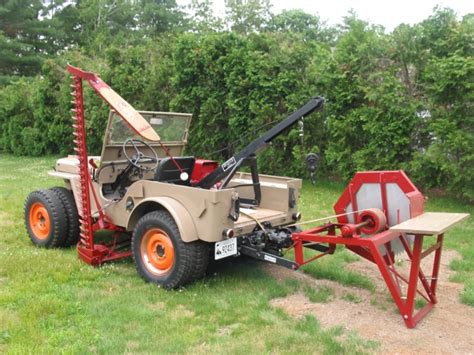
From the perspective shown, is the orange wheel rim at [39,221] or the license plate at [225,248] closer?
the license plate at [225,248]

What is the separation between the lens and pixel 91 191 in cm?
551

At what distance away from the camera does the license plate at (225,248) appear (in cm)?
434

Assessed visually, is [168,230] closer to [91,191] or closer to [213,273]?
[213,273]

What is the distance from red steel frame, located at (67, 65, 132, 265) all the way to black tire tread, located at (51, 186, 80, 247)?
1.03 ft

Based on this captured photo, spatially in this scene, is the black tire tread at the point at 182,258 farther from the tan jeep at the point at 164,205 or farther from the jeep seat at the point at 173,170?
the jeep seat at the point at 173,170

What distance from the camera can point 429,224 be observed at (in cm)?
378

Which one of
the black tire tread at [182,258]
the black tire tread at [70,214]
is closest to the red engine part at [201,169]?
the black tire tread at [182,258]

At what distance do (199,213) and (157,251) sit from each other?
0.75 metres

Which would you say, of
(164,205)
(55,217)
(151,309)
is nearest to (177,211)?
(164,205)

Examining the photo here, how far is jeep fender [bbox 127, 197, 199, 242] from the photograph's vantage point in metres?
4.33

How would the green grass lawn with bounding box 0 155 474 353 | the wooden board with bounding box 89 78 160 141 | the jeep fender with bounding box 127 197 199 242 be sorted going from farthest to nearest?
the wooden board with bounding box 89 78 160 141 → the jeep fender with bounding box 127 197 199 242 → the green grass lawn with bounding box 0 155 474 353

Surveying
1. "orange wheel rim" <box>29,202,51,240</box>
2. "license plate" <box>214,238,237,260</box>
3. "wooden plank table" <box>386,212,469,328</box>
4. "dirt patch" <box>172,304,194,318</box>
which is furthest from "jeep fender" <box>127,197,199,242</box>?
"wooden plank table" <box>386,212,469,328</box>

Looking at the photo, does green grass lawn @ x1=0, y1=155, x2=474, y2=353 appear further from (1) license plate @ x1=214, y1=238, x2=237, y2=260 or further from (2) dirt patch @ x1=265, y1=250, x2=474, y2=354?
(1) license plate @ x1=214, y1=238, x2=237, y2=260

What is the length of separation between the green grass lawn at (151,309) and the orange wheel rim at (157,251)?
212 mm
